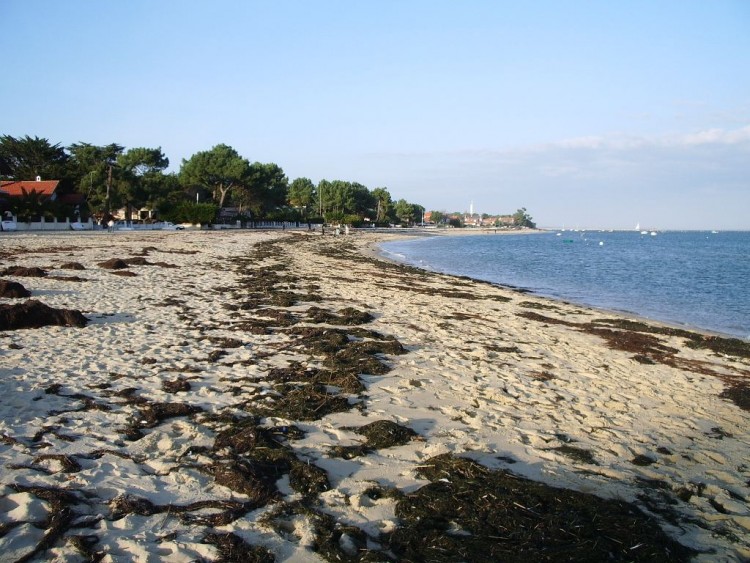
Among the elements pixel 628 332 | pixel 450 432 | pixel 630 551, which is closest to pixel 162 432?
pixel 450 432

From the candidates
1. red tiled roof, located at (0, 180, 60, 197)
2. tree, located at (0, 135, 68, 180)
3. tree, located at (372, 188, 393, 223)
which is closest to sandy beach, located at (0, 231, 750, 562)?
red tiled roof, located at (0, 180, 60, 197)

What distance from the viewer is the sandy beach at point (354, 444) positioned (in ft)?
10.4

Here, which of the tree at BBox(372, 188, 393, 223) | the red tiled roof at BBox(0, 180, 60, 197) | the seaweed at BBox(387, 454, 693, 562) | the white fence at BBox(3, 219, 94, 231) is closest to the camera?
the seaweed at BBox(387, 454, 693, 562)

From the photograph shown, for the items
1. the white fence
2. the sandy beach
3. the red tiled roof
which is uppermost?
the red tiled roof

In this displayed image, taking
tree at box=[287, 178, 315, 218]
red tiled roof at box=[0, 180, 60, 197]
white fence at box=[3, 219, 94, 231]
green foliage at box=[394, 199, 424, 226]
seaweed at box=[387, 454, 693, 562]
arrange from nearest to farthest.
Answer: seaweed at box=[387, 454, 693, 562], white fence at box=[3, 219, 94, 231], red tiled roof at box=[0, 180, 60, 197], tree at box=[287, 178, 315, 218], green foliage at box=[394, 199, 424, 226]

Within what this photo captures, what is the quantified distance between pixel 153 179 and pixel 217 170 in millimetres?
17283

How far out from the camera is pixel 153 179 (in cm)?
5919

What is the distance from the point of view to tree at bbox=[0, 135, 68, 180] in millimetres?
65812

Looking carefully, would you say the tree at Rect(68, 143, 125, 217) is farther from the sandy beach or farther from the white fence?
the sandy beach

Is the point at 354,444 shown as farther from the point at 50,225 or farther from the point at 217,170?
the point at 217,170

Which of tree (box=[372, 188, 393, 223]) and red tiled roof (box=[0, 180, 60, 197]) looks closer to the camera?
Answer: red tiled roof (box=[0, 180, 60, 197])

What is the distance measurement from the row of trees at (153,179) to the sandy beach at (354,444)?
44727 millimetres

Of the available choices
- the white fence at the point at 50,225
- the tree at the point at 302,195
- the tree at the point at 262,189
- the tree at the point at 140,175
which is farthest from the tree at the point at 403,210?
the white fence at the point at 50,225

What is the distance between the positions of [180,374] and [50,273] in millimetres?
9910
